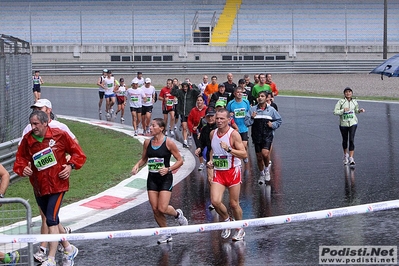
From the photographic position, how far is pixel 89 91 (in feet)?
125

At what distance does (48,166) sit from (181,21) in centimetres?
4409

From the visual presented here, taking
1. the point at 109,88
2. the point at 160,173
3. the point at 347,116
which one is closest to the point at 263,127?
the point at 347,116

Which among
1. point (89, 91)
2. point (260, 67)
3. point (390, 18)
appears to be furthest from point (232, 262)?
point (390, 18)

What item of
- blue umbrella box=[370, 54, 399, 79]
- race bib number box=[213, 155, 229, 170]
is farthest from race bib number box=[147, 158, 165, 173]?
blue umbrella box=[370, 54, 399, 79]

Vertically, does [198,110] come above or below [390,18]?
below

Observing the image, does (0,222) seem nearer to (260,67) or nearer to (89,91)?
(89,91)

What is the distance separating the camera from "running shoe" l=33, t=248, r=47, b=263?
8.75 m

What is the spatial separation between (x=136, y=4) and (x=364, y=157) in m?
38.4

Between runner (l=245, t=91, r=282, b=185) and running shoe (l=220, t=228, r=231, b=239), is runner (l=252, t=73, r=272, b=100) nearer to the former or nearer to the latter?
runner (l=245, t=91, r=282, b=185)

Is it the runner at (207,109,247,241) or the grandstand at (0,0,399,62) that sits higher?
the grandstand at (0,0,399,62)

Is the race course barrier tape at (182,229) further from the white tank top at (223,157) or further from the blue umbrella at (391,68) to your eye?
the blue umbrella at (391,68)

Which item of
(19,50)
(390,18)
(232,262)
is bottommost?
(232,262)

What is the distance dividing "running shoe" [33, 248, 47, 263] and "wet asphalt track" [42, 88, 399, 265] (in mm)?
387

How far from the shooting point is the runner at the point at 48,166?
28.1 feet
